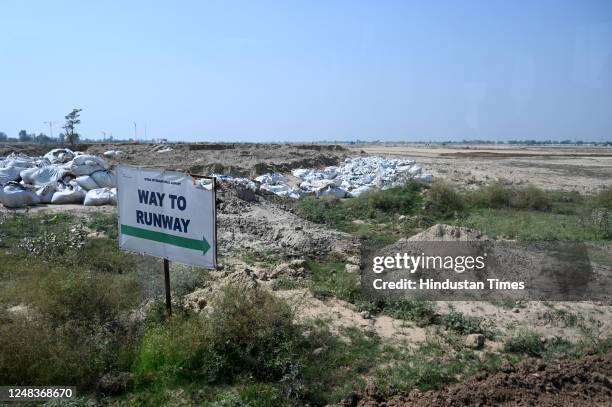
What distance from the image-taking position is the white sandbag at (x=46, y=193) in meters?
12.1

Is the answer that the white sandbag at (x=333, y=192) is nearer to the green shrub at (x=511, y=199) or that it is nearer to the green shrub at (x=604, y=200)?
the green shrub at (x=511, y=199)

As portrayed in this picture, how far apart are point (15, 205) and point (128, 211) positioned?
880cm

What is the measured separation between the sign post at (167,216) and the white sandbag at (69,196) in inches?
338

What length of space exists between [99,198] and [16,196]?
194cm

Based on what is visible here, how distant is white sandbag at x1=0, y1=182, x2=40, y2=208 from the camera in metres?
11.4

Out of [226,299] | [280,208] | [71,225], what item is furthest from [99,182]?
[226,299]

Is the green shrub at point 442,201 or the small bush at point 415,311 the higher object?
the green shrub at point 442,201

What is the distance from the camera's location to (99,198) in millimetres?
11781

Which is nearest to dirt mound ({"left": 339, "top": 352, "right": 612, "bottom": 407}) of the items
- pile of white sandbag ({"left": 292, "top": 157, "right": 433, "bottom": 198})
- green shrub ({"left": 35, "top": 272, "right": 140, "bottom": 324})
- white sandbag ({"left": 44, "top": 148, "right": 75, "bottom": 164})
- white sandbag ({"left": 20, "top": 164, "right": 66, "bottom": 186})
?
green shrub ({"left": 35, "top": 272, "right": 140, "bottom": 324})

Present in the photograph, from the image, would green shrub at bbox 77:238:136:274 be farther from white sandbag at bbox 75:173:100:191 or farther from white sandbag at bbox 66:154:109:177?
white sandbag at bbox 66:154:109:177

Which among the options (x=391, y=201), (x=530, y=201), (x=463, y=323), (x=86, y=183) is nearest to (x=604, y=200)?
(x=530, y=201)

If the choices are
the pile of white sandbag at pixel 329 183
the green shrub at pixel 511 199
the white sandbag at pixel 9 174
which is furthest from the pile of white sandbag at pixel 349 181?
the white sandbag at pixel 9 174

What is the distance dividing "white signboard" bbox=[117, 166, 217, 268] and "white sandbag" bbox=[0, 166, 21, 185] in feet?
35.7

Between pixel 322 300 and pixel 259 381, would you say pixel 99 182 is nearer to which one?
pixel 322 300
